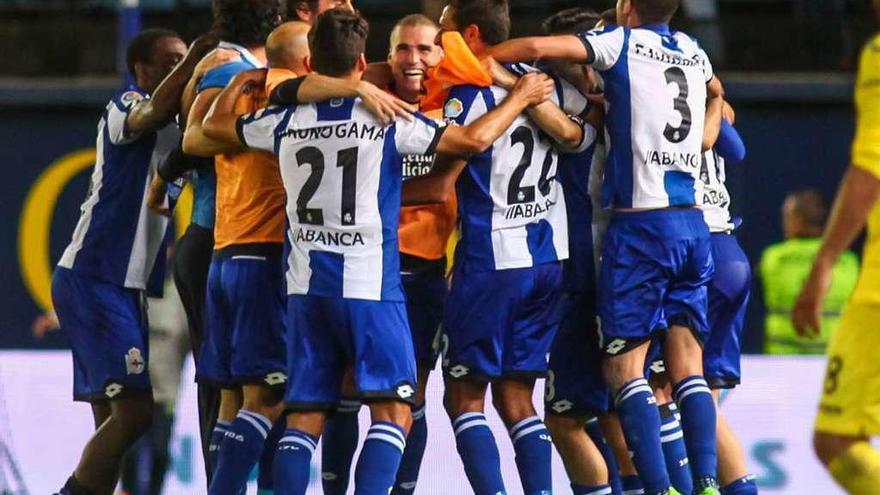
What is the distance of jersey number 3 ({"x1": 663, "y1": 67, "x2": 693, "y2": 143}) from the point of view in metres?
7.49

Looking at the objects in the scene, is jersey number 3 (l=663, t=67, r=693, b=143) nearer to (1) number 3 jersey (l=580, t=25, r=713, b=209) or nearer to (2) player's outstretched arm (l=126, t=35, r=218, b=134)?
(1) number 3 jersey (l=580, t=25, r=713, b=209)

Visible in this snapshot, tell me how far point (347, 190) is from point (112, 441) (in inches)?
75.7

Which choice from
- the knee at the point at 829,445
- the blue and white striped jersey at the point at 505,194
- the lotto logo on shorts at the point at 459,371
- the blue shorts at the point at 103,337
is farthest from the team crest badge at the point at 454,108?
the knee at the point at 829,445

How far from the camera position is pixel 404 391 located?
22.8 ft

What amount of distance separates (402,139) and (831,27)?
9184 mm

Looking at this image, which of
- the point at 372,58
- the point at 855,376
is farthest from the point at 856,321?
the point at 372,58

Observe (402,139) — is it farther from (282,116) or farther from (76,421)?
(76,421)

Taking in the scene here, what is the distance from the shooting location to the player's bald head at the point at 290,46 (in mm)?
7438

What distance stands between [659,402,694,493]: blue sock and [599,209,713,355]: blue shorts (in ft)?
1.41

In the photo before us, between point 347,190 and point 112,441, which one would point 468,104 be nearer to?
point 347,190

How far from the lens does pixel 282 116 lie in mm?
7043

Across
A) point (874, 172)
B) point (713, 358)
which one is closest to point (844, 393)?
point (874, 172)

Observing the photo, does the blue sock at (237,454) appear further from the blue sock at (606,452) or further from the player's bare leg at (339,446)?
the blue sock at (606,452)

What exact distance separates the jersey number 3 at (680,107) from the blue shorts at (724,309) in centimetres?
82
